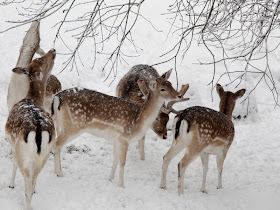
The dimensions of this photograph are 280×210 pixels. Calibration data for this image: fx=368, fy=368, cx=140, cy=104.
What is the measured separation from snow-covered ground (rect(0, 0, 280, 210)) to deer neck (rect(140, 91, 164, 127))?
950mm

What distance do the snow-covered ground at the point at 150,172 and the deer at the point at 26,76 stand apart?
946mm

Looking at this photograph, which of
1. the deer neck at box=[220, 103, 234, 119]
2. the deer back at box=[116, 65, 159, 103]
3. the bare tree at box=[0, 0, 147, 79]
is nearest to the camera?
the bare tree at box=[0, 0, 147, 79]

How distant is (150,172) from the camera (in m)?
6.29

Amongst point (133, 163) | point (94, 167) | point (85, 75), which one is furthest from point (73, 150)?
point (85, 75)

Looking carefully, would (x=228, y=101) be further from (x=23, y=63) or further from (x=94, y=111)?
(x=23, y=63)

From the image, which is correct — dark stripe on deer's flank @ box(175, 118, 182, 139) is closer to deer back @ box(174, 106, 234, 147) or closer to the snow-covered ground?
deer back @ box(174, 106, 234, 147)

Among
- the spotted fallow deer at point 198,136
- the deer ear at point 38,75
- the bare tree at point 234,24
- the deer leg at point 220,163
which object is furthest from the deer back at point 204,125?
the deer ear at point 38,75

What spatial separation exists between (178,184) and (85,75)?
5207 mm

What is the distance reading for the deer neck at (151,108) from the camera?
19.1 feet

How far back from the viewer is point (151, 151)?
7.38 metres

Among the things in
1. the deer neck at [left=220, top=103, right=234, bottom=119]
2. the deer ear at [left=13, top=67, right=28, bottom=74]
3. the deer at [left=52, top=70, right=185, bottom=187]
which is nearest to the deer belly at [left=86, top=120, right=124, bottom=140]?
the deer at [left=52, top=70, right=185, bottom=187]

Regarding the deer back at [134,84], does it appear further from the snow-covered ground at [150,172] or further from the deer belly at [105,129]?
the deer belly at [105,129]

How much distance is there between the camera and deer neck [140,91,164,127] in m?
5.81

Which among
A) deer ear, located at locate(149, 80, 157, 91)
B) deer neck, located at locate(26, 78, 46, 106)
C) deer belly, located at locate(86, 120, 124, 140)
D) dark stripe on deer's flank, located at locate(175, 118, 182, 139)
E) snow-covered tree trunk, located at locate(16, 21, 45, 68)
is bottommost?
deer belly, located at locate(86, 120, 124, 140)
